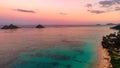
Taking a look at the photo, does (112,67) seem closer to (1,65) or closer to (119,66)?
(119,66)

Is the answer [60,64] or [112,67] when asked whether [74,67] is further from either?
[112,67]

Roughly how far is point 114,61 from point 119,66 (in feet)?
12.5

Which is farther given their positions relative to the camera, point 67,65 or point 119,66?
point 67,65

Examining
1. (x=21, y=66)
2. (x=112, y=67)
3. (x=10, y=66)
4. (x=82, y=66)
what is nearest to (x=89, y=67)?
(x=82, y=66)

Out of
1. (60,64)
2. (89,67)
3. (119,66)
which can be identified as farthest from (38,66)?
(119,66)

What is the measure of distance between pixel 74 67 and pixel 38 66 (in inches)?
314

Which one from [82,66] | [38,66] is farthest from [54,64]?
[82,66]

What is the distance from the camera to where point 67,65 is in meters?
36.4

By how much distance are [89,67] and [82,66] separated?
67.3 inches

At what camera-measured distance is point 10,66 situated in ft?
114

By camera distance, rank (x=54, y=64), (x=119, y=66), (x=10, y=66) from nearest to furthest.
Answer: (x=119, y=66), (x=10, y=66), (x=54, y=64)

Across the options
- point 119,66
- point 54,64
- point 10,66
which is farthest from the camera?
point 54,64

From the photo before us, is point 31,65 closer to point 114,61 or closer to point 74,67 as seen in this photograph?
point 74,67

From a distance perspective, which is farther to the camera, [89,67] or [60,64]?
[60,64]
